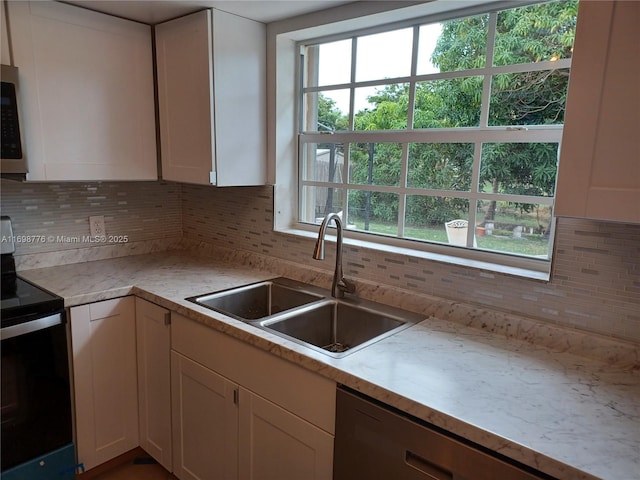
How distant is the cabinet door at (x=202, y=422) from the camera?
158cm

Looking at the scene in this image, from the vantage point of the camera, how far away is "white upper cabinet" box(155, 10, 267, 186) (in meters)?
1.91

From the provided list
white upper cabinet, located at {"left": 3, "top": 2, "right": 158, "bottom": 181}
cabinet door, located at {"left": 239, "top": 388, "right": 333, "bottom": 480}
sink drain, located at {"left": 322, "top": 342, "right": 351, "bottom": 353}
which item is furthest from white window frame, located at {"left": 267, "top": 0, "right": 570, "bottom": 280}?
cabinet door, located at {"left": 239, "top": 388, "right": 333, "bottom": 480}

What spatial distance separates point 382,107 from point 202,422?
1.49 m

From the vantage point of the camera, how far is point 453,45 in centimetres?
168

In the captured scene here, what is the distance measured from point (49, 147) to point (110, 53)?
1.69ft

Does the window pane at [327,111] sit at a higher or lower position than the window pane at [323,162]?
higher

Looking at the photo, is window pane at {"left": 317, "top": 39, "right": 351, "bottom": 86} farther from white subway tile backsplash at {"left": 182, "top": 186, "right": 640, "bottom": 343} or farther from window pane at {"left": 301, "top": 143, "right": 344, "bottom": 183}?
white subway tile backsplash at {"left": 182, "top": 186, "right": 640, "bottom": 343}

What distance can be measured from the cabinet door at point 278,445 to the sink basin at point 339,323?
0.94 ft

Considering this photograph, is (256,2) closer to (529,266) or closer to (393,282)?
(393,282)

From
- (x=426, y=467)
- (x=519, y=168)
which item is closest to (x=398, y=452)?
(x=426, y=467)

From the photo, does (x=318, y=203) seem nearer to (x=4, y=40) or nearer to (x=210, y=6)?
(x=210, y=6)

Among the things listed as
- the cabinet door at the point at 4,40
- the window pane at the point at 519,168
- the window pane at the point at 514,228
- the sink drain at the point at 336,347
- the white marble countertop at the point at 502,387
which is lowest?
the sink drain at the point at 336,347

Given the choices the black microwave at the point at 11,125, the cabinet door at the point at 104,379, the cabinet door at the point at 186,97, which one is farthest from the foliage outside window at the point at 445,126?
the black microwave at the point at 11,125

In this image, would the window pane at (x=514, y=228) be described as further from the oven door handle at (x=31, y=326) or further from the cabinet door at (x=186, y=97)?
the oven door handle at (x=31, y=326)
